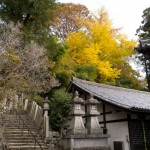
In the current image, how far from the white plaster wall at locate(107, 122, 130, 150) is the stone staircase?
140 inches

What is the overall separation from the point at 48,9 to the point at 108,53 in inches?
322

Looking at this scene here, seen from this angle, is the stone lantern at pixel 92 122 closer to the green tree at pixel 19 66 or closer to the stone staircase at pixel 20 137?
the stone staircase at pixel 20 137

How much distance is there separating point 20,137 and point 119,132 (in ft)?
16.5

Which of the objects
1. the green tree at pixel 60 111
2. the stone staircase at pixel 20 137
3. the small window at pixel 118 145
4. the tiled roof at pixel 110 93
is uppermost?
the tiled roof at pixel 110 93

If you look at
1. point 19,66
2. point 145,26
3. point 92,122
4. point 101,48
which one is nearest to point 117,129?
point 92,122

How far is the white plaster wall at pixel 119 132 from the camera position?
11.9 m

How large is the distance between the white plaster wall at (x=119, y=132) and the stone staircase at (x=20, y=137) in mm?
3569

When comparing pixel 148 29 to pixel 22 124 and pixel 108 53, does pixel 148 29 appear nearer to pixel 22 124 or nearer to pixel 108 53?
pixel 108 53

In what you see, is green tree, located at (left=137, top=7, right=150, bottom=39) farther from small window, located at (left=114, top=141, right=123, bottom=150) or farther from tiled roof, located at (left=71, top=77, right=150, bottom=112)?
small window, located at (left=114, top=141, right=123, bottom=150)

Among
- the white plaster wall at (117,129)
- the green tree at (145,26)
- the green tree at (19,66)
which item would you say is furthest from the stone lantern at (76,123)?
the green tree at (145,26)

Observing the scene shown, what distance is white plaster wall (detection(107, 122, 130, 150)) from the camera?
39.0 feet

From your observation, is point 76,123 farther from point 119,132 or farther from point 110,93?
point 110,93

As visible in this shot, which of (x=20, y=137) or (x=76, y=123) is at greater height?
(x=76, y=123)

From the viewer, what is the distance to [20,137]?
11812 millimetres
